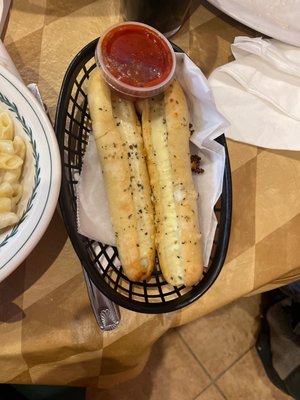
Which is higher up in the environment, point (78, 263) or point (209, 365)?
point (78, 263)

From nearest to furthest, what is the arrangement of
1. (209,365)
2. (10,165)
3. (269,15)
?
(10,165), (269,15), (209,365)

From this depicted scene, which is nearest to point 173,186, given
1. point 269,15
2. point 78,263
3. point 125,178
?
point 125,178

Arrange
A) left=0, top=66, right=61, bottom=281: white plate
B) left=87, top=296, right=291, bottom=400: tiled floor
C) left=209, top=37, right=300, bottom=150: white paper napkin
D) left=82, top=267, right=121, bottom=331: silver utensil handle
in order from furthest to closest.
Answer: left=87, top=296, right=291, bottom=400: tiled floor < left=209, top=37, right=300, bottom=150: white paper napkin < left=82, top=267, right=121, bottom=331: silver utensil handle < left=0, top=66, right=61, bottom=281: white plate

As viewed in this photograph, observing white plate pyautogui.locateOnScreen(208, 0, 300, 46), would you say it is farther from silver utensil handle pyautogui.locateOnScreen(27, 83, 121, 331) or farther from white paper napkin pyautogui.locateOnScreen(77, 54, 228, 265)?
silver utensil handle pyautogui.locateOnScreen(27, 83, 121, 331)

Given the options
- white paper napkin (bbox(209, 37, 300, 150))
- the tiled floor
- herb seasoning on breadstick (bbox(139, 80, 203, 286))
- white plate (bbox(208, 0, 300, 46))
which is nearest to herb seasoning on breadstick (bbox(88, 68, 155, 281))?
herb seasoning on breadstick (bbox(139, 80, 203, 286))

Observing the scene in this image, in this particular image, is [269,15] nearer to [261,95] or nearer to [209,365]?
[261,95]

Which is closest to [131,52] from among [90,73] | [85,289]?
[90,73]
